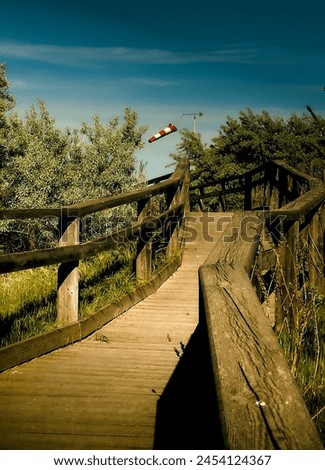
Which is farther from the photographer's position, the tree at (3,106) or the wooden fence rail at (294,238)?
the tree at (3,106)

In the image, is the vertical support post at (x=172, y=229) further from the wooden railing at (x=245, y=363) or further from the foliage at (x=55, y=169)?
the foliage at (x=55, y=169)

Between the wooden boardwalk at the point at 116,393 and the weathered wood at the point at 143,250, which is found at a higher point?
the weathered wood at the point at 143,250

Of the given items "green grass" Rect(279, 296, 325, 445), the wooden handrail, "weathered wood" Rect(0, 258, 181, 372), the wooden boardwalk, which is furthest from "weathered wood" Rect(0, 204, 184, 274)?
"green grass" Rect(279, 296, 325, 445)

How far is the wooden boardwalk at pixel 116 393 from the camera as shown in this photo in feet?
9.34

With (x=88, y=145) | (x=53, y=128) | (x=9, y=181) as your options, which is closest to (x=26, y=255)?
(x=9, y=181)

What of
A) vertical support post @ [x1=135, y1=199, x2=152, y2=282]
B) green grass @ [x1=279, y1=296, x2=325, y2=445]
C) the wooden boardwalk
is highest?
vertical support post @ [x1=135, y1=199, x2=152, y2=282]

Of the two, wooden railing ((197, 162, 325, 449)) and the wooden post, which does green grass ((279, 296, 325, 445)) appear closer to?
wooden railing ((197, 162, 325, 449))

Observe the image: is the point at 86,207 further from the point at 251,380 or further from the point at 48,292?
the point at 251,380

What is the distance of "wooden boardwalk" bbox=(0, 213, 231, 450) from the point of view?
2848 mm

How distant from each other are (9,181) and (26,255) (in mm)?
26372

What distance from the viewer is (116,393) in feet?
11.8

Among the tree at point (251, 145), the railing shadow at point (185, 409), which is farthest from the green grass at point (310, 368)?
the tree at point (251, 145)

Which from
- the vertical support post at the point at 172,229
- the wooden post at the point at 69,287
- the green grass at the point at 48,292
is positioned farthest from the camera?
the vertical support post at the point at 172,229
